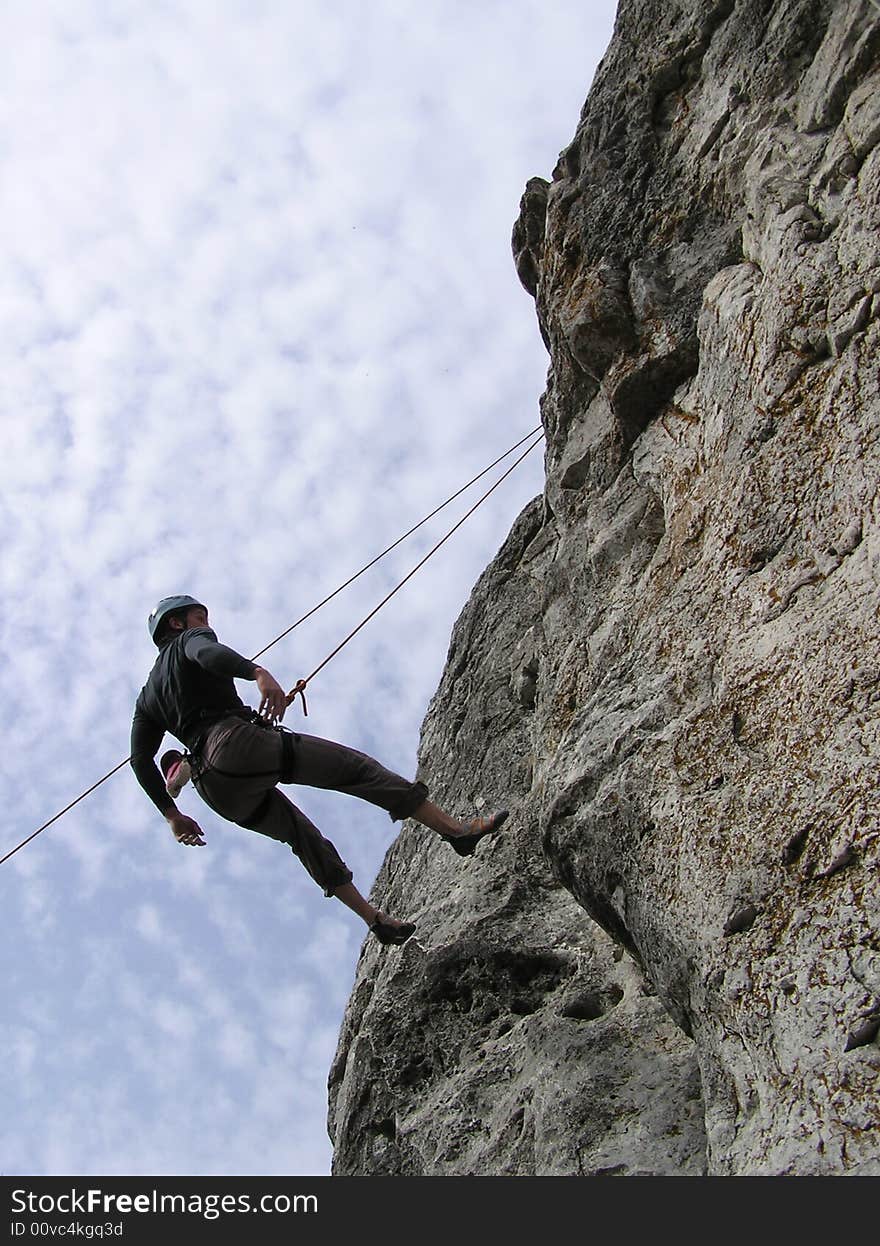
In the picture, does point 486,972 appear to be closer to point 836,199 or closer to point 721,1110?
point 721,1110

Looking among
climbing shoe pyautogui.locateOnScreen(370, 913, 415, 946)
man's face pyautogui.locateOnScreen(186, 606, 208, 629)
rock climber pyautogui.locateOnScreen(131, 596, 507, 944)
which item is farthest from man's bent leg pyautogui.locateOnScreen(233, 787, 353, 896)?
man's face pyautogui.locateOnScreen(186, 606, 208, 629)

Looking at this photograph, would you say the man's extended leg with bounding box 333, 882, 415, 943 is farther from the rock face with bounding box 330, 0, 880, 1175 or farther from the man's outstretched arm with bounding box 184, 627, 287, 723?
the man's outstretched arm with bounding box 184, 627, 287, 723

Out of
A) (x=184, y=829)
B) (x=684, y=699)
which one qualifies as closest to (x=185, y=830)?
(x=184, y=829)

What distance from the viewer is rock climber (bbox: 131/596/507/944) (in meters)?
6.91

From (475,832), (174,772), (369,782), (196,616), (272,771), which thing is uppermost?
(196,616)

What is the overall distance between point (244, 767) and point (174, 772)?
85cm

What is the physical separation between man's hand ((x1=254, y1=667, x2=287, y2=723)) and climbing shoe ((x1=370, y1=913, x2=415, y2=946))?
5.51ft

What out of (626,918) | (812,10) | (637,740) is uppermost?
(812,10)

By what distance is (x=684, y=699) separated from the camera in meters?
5.87

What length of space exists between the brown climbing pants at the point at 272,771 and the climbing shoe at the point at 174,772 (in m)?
0.33

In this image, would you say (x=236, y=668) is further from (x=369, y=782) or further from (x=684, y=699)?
(x=684, y=699)

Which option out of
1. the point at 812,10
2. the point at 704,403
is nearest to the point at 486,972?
the point at 704,403

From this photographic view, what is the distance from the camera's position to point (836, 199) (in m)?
5.89
